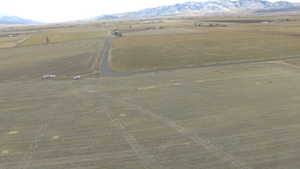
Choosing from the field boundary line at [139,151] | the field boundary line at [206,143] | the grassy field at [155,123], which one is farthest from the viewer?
the grassy field at [155,123]

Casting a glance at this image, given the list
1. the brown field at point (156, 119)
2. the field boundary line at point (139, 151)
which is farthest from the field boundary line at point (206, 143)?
the field boundary line at point (139, 151)

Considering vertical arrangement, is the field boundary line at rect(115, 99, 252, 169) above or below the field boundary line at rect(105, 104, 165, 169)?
above

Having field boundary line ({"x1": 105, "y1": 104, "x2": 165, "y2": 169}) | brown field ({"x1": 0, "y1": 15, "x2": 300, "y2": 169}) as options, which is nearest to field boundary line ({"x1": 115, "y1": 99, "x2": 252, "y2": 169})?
brown field ({"x1": 0, "y1": 15, "x2": 300, "y2": 169})

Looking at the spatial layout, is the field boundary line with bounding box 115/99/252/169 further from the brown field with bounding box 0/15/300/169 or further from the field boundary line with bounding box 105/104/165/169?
the field boundary line with bounding box 105/104/165/169

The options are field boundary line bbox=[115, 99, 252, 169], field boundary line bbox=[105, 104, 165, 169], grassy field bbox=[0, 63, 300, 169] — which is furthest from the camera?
grassy field bbox=[0, 63, 300, 169]

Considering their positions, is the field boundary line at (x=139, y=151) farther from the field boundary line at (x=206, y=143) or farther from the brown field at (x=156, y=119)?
the field boundary line at (x=206, y=143)

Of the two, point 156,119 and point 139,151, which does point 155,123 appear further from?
point 139,151

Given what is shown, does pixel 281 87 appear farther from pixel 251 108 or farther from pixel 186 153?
pixel 186 153

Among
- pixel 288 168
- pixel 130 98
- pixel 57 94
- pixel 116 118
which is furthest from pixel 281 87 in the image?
pixel 57 94
